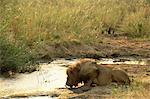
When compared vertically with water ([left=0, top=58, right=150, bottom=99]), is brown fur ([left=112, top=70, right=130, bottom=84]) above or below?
above

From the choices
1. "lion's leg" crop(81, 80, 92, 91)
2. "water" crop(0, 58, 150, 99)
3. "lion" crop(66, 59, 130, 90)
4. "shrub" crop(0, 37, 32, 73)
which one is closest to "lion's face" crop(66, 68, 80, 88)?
"lion" crop(66, 59, 130, 90)

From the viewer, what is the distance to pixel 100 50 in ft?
54.4

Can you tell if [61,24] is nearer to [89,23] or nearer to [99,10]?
[89,23]

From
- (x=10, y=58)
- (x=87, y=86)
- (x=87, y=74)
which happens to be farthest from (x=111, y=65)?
(x=87, y=86)

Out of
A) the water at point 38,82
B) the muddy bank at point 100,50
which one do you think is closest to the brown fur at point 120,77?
the water at point 38,82

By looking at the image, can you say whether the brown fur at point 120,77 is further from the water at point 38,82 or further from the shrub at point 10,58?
the shrub at point 10,58

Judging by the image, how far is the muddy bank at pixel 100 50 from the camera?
1546 cm

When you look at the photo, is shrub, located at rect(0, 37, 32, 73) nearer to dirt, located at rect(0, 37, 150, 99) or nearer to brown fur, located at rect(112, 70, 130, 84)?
dirt, located at rect(0, 37, 150, 99)

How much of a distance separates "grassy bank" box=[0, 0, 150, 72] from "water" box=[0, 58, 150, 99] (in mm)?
553

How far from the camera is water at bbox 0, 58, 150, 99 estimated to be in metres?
10.0

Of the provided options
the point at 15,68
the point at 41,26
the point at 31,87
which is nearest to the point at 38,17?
the point at 41,26

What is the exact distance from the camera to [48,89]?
33.9 ft

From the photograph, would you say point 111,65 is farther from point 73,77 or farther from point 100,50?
point 73,77

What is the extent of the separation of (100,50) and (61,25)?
5.97 ft
